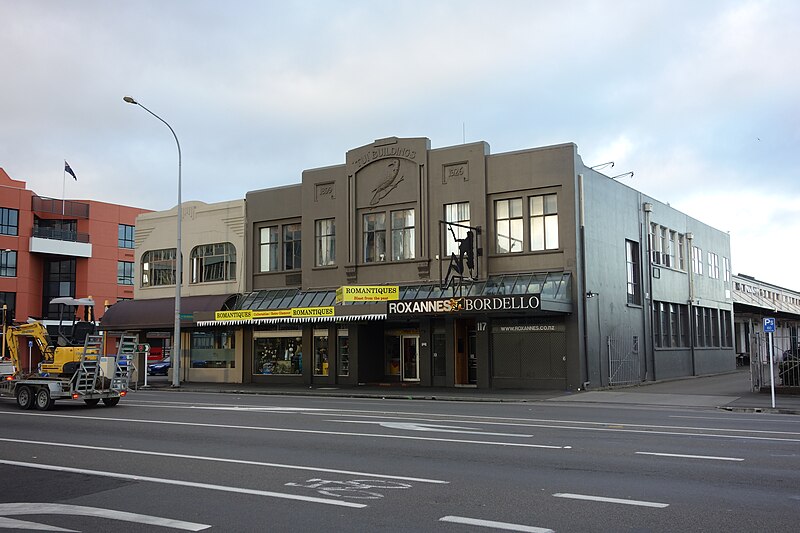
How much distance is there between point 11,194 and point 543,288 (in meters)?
56.0

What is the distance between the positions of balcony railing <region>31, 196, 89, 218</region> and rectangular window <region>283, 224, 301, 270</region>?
42.5 m

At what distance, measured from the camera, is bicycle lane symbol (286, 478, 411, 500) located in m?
8.61

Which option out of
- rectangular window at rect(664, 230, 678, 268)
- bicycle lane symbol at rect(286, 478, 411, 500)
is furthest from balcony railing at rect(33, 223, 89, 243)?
bicycle lane symbol at rect(286, 478, 411, 500)

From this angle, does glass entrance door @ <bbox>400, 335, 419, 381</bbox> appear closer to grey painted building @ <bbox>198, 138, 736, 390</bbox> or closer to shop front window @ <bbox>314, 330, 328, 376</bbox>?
grey painted building @ <bbox>198, 138, 736, 390</bbox>

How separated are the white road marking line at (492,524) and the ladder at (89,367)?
52.1ft

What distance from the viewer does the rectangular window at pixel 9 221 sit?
2630 inches

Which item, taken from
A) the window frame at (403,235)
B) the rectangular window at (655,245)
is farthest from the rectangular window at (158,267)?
the rectangular window at (655,245)

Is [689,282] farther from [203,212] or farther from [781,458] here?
[781,458]

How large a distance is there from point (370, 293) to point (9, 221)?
163 ft

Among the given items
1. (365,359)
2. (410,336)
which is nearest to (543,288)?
(410,336)

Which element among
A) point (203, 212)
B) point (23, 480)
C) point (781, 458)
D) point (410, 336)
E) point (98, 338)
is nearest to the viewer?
point (23, 480)

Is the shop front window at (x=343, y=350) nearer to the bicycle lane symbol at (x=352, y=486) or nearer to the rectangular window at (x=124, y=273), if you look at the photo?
the bicycle lane symbol at (x=352, y=486)

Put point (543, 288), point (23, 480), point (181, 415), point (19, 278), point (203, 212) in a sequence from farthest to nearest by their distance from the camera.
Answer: point (19, 278) → point (203, 212) → point (543, 288) → point (181, 415) → point (23, 480)

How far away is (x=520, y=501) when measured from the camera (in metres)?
8.19
